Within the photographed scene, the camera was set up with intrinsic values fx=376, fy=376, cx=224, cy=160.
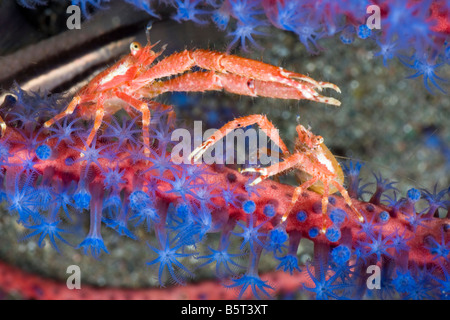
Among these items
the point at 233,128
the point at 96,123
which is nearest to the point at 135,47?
the point at 96,123

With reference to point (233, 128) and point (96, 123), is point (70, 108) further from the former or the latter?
point (233, 128)

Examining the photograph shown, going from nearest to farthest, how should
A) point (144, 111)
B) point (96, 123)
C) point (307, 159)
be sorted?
point (96, 123) < point (144, 111) < point (307, 159)

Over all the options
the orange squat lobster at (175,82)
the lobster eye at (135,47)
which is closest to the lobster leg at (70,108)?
the orange squat lobster at (175,82)

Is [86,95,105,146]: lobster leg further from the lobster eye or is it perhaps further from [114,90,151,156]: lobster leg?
the lobster eye

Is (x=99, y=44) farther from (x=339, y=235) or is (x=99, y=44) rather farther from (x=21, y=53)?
(x=339, y=235)

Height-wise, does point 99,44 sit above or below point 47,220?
above

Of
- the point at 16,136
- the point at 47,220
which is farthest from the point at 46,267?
the point at 16,136

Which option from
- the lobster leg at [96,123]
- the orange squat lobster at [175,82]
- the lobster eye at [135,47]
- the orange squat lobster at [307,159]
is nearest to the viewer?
the lobster leg at [96,123]

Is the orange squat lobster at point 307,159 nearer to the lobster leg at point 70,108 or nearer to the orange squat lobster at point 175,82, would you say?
the orange squat lobster at point 175,82
